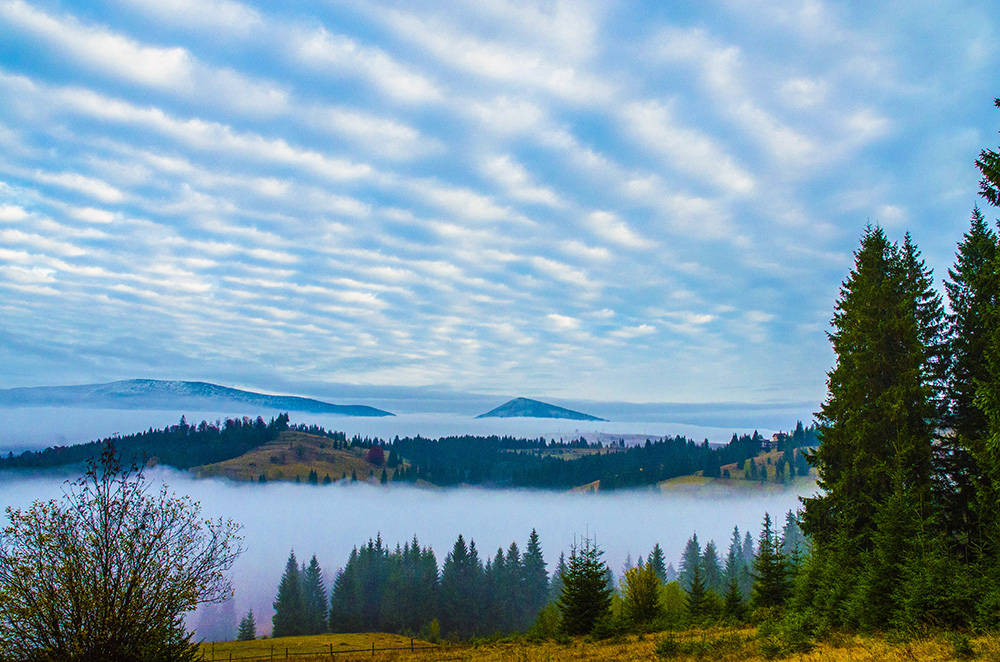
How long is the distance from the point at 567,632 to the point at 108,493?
33.6 meters

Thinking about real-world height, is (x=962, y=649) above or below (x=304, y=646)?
above

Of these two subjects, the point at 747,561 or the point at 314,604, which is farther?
the point at 747,561

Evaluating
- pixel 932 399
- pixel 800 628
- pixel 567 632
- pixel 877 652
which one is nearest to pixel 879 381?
pixel 932 399

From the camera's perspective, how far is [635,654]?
84.4ft

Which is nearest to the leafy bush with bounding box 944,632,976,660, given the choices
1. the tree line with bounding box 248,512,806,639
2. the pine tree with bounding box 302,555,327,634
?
the tree line with bounding box 248,512,806,639

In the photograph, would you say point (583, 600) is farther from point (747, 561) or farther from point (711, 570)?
point (747, 561)

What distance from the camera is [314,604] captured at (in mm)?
145375

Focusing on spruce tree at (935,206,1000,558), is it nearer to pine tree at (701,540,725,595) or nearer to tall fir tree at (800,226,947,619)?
tall fir tree at (800,226,947,619)

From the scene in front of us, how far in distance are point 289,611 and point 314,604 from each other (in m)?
15.6

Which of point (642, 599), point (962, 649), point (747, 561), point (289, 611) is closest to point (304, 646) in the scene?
point (642, 599)

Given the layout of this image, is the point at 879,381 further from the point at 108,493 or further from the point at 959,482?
the point at 108,493

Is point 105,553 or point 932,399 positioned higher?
point 932,399

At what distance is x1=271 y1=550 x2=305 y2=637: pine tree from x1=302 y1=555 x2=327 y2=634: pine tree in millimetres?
1712

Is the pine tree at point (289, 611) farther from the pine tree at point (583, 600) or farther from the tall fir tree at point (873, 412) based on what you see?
the tall fir tree at point (873, 412)
